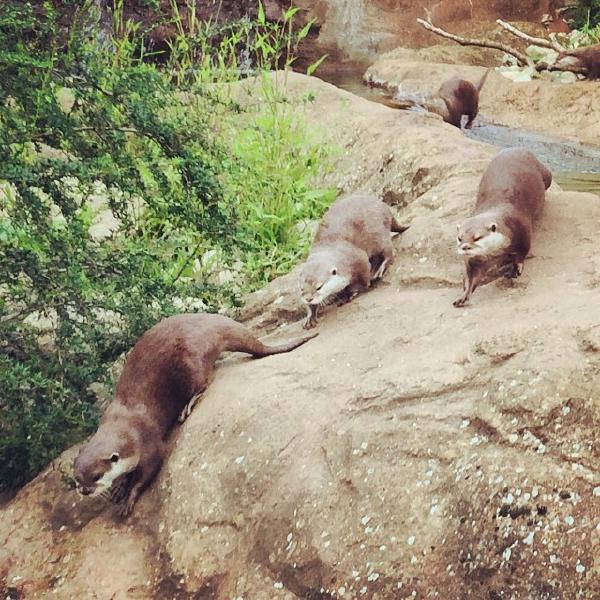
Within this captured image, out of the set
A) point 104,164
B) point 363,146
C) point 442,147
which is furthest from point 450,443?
point 363,146

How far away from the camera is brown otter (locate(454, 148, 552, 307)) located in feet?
10.4

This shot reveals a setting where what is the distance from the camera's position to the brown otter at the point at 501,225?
3.16m

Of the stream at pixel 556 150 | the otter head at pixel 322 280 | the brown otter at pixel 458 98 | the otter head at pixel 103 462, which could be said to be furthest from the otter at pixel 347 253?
the brown otter at pixel 458 98

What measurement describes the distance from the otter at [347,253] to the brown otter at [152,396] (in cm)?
25

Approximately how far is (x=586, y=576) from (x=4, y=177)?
239 cm

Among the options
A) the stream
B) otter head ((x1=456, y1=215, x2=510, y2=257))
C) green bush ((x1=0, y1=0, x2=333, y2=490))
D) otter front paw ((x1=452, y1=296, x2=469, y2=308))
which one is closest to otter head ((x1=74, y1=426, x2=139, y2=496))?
green bush ((x1=0, y1=0, x2=333, y2=490))

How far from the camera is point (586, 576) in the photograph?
6.47ft

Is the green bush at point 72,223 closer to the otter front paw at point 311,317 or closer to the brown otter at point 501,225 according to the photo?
the otter front paw at point 311,317

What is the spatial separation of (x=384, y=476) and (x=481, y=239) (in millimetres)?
1180

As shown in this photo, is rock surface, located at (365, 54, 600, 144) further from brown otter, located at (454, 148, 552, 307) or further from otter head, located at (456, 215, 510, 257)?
otter head, located at (456, 215, 510, 257)

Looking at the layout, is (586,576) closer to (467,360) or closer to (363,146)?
(467,360)

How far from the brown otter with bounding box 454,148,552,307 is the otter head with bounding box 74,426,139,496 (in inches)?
51.6

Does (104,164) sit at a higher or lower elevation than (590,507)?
higher

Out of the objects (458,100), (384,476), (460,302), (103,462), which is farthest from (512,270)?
(458,100)
